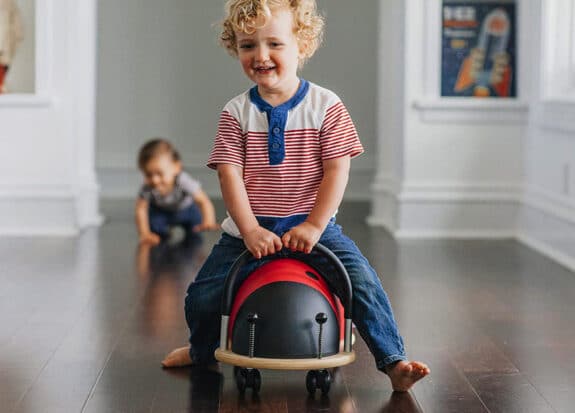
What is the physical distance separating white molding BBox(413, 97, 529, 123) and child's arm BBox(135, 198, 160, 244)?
1.26 m

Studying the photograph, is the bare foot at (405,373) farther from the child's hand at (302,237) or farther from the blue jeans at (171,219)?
the blue jeans at (171,219)

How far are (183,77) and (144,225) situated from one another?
2.32 metres

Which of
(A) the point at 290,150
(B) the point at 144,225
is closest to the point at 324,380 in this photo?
(A) the point at 290,150

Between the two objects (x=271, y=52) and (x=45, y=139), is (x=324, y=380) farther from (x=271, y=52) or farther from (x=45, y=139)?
(x=45, y=139)

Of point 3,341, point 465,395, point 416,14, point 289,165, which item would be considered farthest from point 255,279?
point 416,14

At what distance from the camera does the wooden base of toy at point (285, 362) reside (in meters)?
2.43

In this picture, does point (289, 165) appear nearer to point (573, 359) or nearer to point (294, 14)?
point (294, 14)

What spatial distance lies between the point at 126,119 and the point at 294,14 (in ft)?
16.0

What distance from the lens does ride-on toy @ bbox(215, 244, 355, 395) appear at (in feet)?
8.03

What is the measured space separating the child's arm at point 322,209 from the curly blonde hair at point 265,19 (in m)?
0.28

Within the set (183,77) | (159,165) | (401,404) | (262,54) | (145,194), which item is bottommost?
(401,404)

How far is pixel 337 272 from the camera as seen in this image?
2.55 metres

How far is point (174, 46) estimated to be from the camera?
24.1 feet

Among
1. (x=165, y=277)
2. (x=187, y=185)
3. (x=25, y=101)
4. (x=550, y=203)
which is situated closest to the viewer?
(x=165, y=277)
